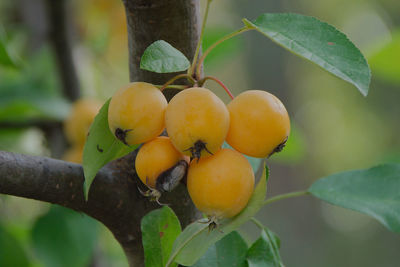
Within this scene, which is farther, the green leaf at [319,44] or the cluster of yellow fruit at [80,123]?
the cluster of yellow fruit at [80,123]

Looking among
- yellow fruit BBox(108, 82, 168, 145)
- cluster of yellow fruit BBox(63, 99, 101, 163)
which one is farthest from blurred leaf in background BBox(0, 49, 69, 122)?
yellow fruit BBox(108, 82, 168, 145)

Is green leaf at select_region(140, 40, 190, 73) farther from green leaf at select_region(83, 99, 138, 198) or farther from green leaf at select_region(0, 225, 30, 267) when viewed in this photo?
green leaf at select_region(0, 225, 30, 267)

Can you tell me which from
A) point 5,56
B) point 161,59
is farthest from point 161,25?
point 5,56

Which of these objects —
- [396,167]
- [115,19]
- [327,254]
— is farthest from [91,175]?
[327,254]

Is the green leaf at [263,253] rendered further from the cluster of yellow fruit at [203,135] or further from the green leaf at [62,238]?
the green leaf at [62,238]

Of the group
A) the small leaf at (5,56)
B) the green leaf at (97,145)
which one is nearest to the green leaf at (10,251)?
the small leaf at (5,56)

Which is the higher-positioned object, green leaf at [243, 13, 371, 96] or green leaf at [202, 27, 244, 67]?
green leaf at [243, 13, 371, 96]
